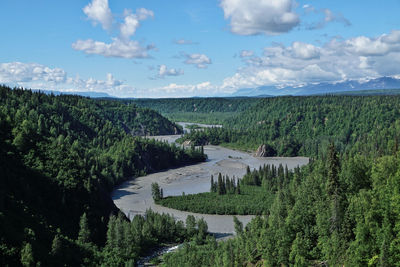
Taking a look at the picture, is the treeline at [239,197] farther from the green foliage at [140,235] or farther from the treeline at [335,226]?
the treeline at [335,226]

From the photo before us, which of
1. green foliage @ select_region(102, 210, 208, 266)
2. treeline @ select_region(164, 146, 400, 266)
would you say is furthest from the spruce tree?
treeline @ select_region(164, 146, 400, 266)

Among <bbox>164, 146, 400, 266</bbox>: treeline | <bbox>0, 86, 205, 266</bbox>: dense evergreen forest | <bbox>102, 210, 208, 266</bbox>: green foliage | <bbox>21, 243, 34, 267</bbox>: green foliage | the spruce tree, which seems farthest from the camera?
<bbox>102, 210, 208, 266</bbox>: green foliage

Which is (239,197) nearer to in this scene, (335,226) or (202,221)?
(202,221)

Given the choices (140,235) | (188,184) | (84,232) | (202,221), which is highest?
(84,232)

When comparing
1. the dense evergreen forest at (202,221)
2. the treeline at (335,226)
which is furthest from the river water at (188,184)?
the treeline at (335,226)

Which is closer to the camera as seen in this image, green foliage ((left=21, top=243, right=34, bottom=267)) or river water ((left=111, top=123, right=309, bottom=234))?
green foliage ((left=21, top=243, right=34, bottom=267))

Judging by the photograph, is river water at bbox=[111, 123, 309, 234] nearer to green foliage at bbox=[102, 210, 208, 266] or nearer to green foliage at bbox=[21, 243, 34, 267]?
green foliage at bbox=[102, 210, 208, 266]

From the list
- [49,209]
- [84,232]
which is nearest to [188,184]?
[49,209]

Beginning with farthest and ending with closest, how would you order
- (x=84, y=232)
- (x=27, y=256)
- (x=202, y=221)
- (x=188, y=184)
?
(x=188, y=184), (x=202, y=221), (x=84, y=232), (x=27, y=256)
